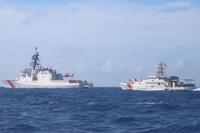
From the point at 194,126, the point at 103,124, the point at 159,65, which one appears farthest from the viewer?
the point at 159,65

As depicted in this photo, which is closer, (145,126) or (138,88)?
(145,126)

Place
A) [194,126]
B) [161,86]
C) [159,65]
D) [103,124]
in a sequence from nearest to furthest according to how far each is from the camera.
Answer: [194,126], [103,124], [161,86], [159,65]

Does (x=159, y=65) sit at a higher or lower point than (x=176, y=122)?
higher

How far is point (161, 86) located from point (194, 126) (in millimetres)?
154617

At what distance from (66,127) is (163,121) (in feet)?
24.4

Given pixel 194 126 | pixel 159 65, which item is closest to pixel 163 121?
pixel 194 126

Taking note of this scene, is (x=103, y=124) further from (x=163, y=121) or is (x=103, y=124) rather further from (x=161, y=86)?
(x=161, y=86)

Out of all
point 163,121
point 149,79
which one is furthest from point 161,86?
point 163,121

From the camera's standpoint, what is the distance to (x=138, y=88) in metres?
188

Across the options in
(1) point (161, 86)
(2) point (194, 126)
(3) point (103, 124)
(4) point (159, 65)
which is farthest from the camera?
(4) point (159, 65)

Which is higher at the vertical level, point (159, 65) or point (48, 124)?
point (159, 65)

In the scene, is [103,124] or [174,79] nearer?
[103,124]

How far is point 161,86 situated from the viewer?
609ft

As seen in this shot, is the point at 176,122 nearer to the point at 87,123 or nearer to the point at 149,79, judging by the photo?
the point at 87,123
